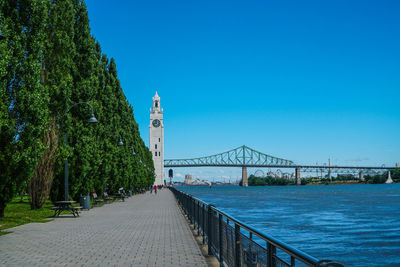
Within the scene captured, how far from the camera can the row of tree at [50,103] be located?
648 inches

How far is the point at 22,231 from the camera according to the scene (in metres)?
14.8

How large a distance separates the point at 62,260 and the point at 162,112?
152387mm

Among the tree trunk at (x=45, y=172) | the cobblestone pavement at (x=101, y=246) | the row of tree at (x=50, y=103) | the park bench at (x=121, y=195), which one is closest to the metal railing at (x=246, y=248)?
the cobblestone pavement at (x=101, y=246)

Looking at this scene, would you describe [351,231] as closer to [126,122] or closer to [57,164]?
[57,164]

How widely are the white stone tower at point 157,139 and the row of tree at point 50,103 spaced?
106 m

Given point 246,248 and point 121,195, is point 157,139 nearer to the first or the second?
point 121,195

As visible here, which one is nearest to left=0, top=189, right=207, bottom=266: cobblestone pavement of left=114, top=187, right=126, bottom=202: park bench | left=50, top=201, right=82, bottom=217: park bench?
left=50, top=201, right=82, bottom=217: park bench

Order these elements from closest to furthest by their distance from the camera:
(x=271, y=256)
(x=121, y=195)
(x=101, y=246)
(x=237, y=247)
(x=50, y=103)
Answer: (x=271, y=256)
(x=237, y=247)
(x=101, y=246)
(x=50, y=103)
(x=121, y=195)

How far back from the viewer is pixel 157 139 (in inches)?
6068

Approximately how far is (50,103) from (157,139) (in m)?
133

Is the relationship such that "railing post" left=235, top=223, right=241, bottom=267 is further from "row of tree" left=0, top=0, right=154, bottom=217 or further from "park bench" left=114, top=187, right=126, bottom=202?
"park bench" left=114, top=187, right=126, bottom=202

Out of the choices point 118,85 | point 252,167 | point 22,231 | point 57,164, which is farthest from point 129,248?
point 252,167

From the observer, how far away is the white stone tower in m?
149

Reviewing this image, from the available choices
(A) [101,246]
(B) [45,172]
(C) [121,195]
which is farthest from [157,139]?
(A) [101,246]
